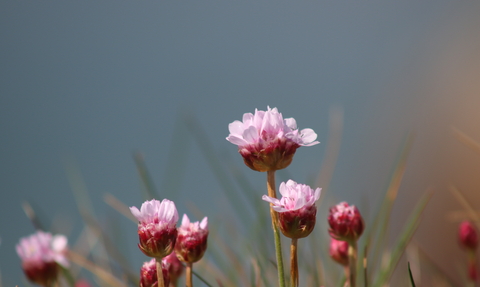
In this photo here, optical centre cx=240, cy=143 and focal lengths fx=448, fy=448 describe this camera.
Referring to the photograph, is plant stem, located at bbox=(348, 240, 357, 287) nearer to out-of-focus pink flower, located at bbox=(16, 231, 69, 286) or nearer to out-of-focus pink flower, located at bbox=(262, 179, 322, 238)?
out-of-focus pink flower, located at bbox=(262, 179, 322, 238)

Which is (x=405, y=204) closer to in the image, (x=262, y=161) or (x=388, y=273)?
(x=388, y=273)

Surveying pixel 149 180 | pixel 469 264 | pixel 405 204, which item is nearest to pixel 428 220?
pixel 405 204

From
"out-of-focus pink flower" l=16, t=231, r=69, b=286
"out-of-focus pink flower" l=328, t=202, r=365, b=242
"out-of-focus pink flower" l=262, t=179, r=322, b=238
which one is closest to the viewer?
"out-of-focus pink flower" l=262, t=179, r=322, b=238

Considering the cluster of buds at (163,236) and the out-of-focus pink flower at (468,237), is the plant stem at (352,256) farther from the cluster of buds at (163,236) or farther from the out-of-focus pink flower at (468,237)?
the out-of-focus pink flower at (468,237)

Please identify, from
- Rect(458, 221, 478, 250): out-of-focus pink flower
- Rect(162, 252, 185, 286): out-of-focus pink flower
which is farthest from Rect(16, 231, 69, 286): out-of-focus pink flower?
Rect(458, 221, 478, 250): out-of-focus pink flower

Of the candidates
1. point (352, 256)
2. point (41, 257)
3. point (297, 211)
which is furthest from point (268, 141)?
point (41, 257)

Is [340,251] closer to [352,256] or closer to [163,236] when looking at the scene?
[352,256]
